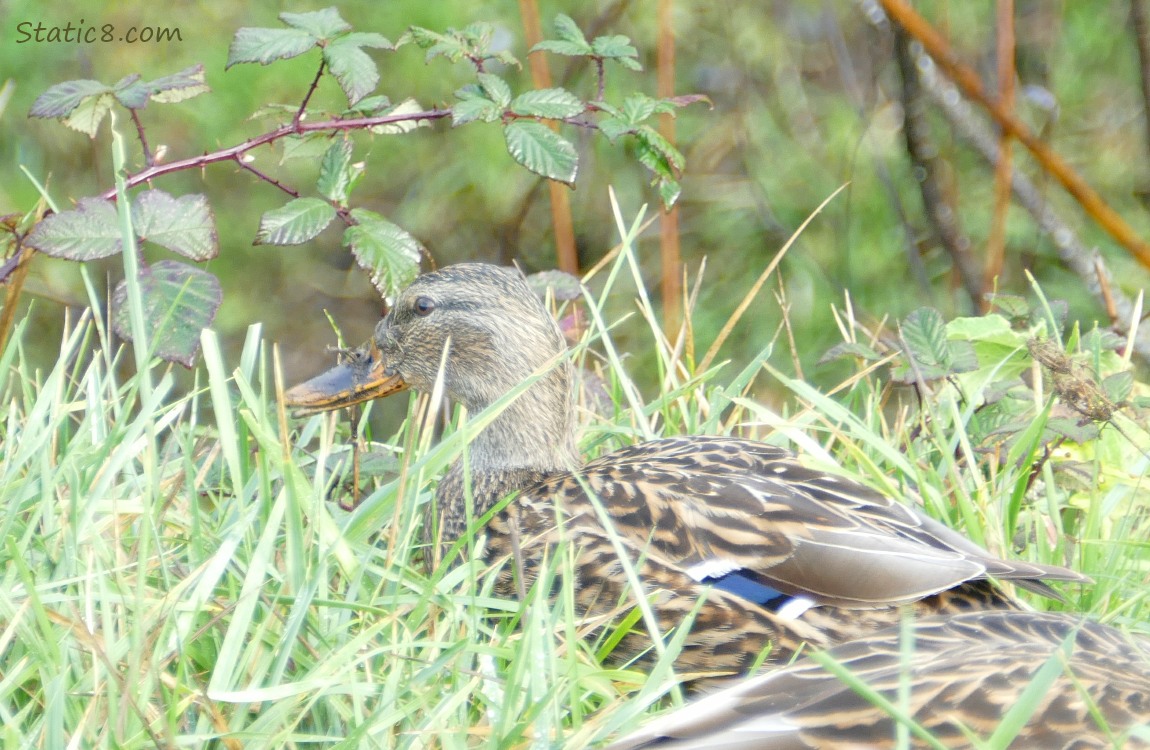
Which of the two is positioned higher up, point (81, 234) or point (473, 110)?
point (473, 110)

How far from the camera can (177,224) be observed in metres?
2.72

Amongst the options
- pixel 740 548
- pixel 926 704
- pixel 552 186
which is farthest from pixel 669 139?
pixel 926 704

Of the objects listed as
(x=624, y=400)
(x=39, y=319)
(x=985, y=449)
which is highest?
(x=985, y=449)

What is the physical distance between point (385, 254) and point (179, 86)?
0.51m

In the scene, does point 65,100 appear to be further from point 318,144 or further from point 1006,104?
point 1006,104

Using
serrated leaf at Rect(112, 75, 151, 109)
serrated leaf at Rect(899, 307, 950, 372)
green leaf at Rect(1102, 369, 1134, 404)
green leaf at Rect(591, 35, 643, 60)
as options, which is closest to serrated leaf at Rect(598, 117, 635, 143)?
green leaf at Rect(591, 35, 643, 60)

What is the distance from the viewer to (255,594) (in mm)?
1867

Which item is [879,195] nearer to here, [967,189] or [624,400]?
[967,189]

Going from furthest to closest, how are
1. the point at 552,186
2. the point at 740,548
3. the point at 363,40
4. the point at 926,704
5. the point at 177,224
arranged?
1. the point at 552,186
2. the point at 363,40
3. the point at 177,224
4. the point at 740,548
5. the point at 926,704

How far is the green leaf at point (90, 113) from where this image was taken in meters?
2.80

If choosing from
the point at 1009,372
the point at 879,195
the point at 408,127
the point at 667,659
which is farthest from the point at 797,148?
the point at 667,659

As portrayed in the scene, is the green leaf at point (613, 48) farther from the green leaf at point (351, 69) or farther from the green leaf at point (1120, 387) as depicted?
the green leaf at point (1120, 387)

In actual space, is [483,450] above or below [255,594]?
below

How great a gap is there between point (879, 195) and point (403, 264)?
3.07 m
